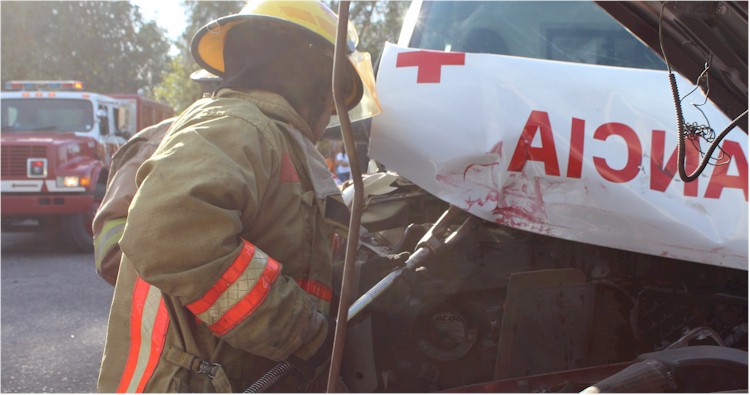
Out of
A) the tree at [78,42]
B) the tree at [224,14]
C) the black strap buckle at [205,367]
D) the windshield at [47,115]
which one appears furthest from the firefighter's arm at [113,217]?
the tree at [78,42]

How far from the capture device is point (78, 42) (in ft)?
85.7

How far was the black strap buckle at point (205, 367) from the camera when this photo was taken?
1.87m

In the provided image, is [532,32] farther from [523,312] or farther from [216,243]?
[216,243]

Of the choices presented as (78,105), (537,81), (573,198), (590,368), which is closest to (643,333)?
(590,368)

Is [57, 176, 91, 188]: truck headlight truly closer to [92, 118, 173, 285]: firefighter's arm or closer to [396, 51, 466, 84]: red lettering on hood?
[92, 118, 173, 285]: firefighter's arm

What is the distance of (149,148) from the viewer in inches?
90.2

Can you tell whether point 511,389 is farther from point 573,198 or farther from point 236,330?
point 236,330

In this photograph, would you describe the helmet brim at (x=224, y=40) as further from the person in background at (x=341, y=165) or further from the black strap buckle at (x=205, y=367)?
the person in background at (x=341, y=165)

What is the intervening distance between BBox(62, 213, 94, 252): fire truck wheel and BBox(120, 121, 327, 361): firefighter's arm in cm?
822

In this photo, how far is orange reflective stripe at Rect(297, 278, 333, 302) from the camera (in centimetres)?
200

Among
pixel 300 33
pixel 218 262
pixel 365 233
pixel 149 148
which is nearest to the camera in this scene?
pixel 218 262

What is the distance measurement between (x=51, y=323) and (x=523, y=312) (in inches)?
179

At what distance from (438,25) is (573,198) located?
1.09 metres

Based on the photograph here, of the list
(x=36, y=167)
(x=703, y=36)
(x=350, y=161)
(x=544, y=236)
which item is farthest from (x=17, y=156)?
(x=703, y=36)
